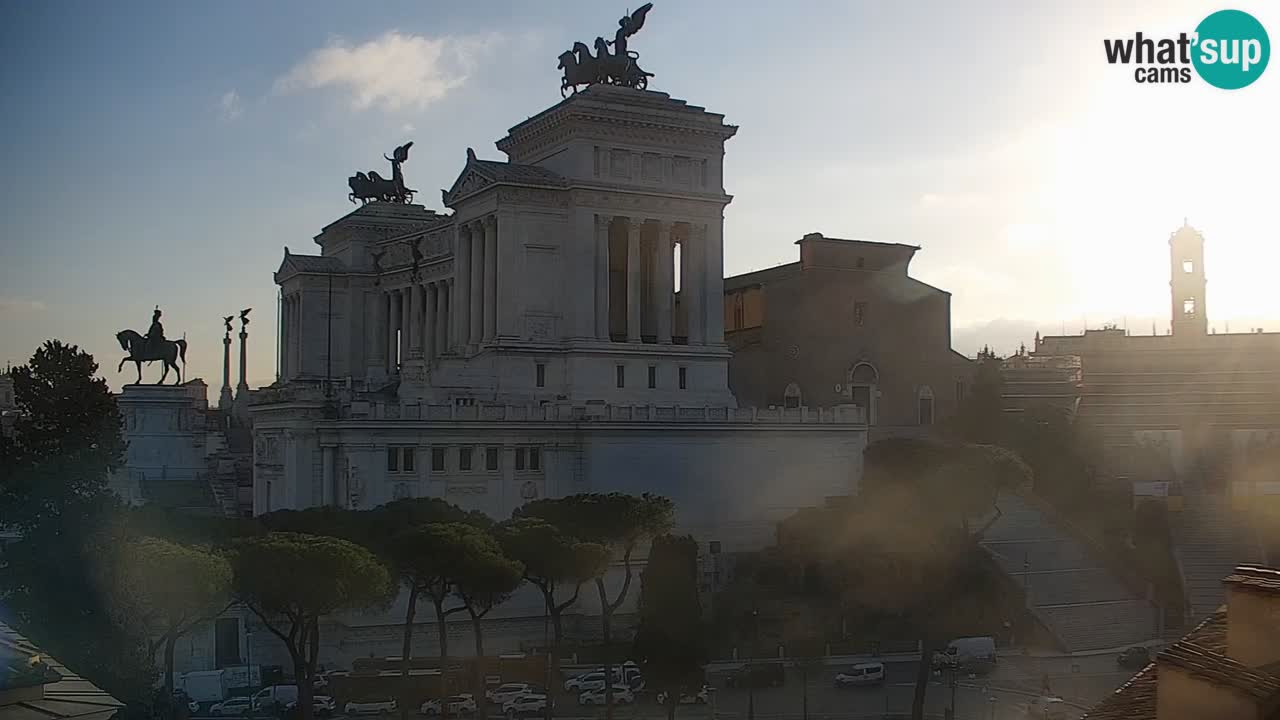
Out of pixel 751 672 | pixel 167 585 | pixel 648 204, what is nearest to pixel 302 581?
pixel 167 585

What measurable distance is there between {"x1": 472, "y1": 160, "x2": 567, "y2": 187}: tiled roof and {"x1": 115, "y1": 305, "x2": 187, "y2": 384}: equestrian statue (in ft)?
53.1

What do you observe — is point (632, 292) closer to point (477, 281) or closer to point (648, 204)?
point (648, 204)

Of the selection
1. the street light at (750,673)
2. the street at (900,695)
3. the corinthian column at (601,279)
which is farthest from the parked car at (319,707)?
the corinthian column at (601,279)

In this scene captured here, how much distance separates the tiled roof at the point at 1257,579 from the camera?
9719 mm

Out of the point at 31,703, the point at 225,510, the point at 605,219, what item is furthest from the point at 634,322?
the point at 31,703

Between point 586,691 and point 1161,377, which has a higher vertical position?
point 1161,377

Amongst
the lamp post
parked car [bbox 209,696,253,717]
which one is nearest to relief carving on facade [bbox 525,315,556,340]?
the lamp post

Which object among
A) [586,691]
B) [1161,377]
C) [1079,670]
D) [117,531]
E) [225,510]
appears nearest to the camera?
[117,531]

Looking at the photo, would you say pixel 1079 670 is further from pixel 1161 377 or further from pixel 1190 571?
pixel 1161 377

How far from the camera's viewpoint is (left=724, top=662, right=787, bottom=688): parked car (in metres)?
48.7

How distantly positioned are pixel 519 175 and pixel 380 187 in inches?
1060

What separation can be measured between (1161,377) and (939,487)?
2925 cm

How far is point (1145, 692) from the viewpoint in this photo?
476 inches

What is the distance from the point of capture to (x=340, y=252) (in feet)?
300
